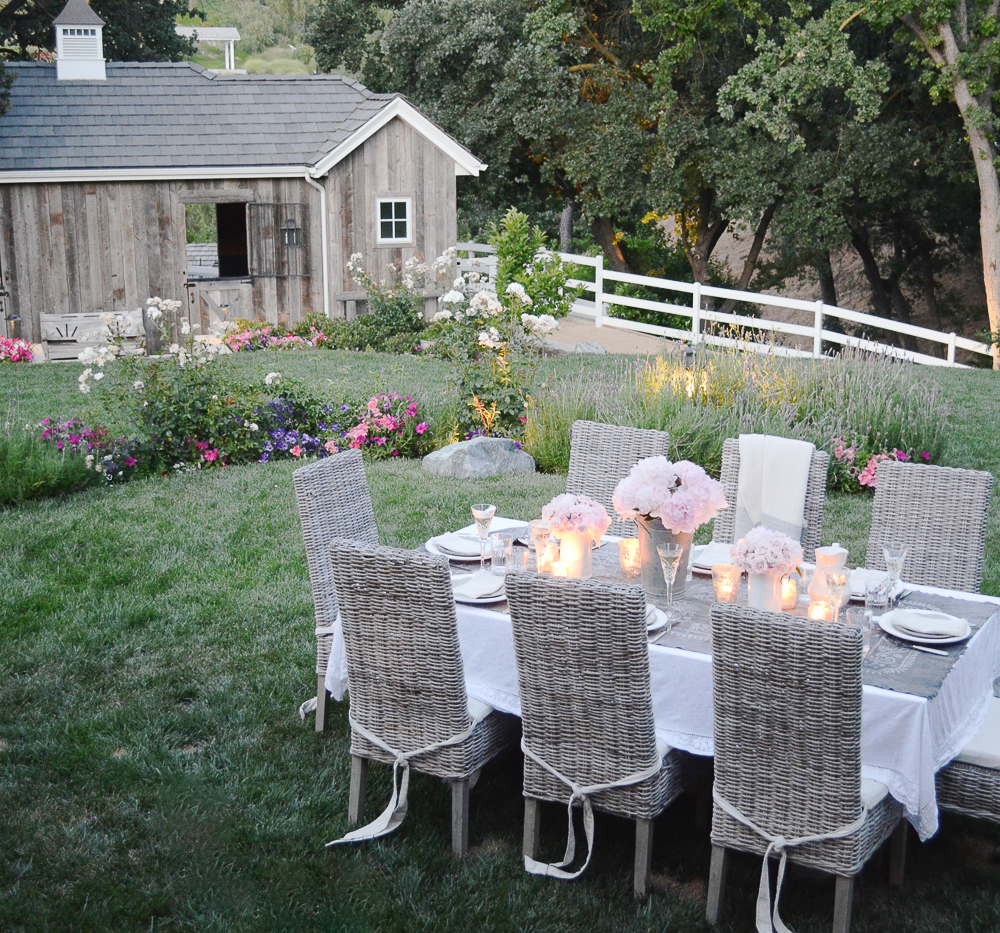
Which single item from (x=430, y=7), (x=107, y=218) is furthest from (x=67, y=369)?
(x=430, y=7)

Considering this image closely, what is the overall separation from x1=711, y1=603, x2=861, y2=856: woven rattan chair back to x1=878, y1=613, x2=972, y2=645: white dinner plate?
76 centimetres

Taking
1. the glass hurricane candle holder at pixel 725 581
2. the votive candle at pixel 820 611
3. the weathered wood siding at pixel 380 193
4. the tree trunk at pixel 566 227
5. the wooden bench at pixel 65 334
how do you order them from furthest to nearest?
1. the tree trunk at pixel 566 227
2. the weathered wood siding at pixel 380 193
3. the wooden bench at pixel 65 334
4. the glass hurricane candle holder at pixel 725 581
5. the votive candle at pixel 820 611

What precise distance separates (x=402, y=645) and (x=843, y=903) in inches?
61.8

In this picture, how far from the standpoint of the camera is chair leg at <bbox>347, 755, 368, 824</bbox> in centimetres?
405

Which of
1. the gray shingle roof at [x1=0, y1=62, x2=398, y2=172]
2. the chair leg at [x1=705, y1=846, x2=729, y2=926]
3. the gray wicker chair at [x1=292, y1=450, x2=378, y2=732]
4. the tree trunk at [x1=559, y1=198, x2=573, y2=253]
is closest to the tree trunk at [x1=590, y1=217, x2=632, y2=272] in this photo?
the tree trunk at [x1=559, y1=198, x2=573, y2=253]

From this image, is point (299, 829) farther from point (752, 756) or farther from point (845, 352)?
point (845, 352)

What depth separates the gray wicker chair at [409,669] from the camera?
363cm

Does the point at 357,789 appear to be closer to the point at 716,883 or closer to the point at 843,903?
the point at 716,883

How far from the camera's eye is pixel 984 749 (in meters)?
3.63

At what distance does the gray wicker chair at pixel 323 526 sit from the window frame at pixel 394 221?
1276cm

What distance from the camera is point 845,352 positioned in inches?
387

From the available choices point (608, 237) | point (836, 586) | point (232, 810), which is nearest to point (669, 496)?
point (836, 586)

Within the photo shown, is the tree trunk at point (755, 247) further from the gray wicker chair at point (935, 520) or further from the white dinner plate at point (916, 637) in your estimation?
the white dinner plate at point (916, 637)

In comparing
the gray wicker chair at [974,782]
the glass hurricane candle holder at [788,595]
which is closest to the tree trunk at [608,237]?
the glass hurricane candle holder at [788,595]
